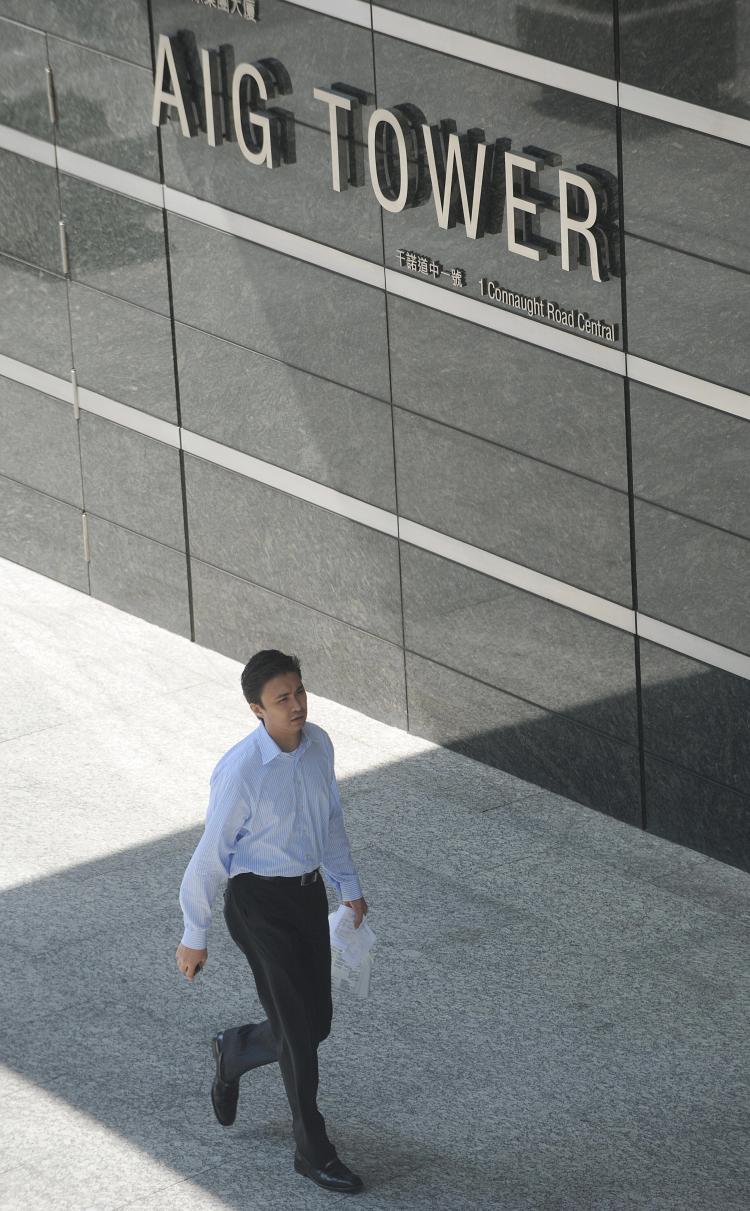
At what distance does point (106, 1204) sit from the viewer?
695 centimetres

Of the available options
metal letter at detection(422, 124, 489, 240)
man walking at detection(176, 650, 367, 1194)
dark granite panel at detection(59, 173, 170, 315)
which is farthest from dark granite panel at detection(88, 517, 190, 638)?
man walking at detection(176, 650, 367, 1194)

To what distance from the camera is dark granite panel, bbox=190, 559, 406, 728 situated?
1106 centimetres

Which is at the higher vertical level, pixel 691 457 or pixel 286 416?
pixel 691 457

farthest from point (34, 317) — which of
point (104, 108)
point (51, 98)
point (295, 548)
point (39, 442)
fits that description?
point (295, 548)

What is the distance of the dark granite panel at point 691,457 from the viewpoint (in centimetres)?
877

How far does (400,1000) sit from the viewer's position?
827 centimetres

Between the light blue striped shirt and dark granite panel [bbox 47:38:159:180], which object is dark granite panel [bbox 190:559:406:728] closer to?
dark granite panel [bbox 47:38:159:180]

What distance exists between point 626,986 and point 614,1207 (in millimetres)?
1620

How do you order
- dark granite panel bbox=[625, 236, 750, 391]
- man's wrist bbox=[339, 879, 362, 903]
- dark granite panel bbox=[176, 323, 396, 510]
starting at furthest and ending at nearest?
dark granite panel bbox=[176, 323, 396, 510] < dark granite panel bbox=[625, 236, 750, 391] < man's wrist bbox=[339, 879, 362, 903]

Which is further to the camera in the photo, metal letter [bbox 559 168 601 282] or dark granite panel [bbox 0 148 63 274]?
dark granite panel [bbox 0 148 63 274]

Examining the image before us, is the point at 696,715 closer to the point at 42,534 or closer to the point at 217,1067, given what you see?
the point at 217,1067

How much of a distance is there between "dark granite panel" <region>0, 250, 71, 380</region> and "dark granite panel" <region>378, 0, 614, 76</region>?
378cm

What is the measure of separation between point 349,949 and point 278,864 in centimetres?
64

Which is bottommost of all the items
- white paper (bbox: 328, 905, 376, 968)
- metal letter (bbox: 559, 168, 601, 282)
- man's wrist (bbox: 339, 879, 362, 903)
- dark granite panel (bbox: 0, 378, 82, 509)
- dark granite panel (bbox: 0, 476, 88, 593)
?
dark granite panel (bbox: 0, 476, 88, 593)
